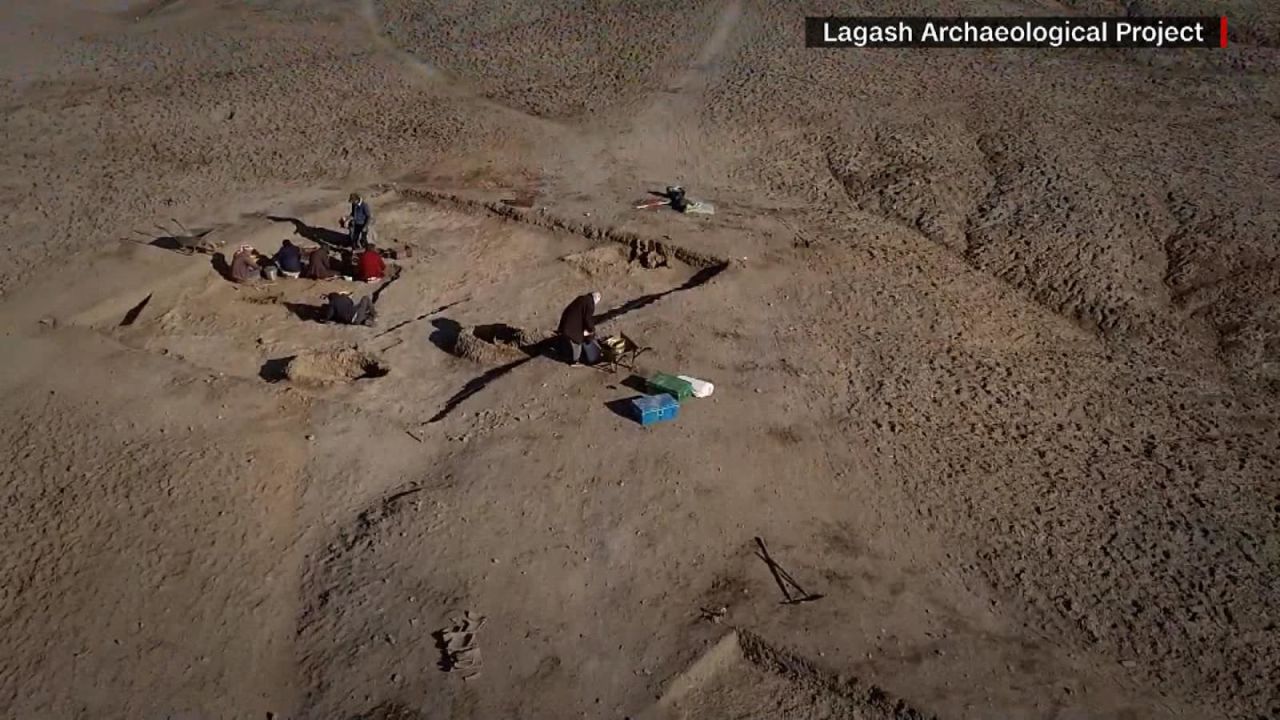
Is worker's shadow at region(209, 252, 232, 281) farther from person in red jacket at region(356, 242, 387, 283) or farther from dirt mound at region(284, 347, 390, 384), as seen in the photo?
dirt mound at region(284, 347, 390, 384)

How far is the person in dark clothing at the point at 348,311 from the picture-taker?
45.2 feet

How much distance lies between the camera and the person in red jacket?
15102 millimetres

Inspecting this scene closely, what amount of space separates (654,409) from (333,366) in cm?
500

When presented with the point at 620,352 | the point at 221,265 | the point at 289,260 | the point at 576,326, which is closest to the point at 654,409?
the point at 620,352

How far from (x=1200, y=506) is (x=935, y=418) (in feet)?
10.0

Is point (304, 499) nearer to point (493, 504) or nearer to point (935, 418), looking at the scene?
point (493, 504)

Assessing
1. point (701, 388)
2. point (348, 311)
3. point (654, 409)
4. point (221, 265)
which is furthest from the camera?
point (221, 265)

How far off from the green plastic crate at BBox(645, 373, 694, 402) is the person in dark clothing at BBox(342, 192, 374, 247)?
675 cm

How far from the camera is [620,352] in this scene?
12.7 metres

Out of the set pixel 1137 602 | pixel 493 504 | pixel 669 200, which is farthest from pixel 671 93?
pixel 1137 602

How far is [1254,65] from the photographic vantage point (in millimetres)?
21703

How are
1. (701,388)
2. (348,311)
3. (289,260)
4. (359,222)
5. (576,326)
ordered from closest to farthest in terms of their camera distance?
(701,388), (576,326), (348,311), (289,260), (359,222)

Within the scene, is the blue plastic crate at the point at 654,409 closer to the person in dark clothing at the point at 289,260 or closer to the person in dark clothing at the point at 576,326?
the person in dark clothing at the point at 576,326

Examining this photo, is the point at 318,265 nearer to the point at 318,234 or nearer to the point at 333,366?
the point at 318,234
